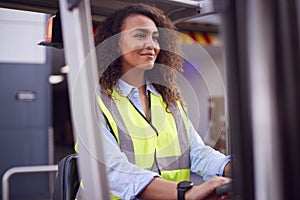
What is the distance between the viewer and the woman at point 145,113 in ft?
4.69

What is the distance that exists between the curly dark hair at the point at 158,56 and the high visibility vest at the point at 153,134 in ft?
0.16

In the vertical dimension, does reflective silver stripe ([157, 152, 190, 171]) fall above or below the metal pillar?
below

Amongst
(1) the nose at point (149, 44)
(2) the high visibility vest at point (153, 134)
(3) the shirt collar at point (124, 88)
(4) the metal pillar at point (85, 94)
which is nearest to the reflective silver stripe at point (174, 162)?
(2) the high visibility vest at point (153, 134)

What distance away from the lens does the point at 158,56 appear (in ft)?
5.58

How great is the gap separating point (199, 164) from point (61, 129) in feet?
9.21

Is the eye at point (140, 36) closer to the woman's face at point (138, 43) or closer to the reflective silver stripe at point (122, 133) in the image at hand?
the woman's face at point (138, 43)

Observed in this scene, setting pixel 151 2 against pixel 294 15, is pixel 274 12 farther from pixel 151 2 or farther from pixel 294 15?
pixel 151 2

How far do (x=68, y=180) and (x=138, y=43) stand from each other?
0.55 m

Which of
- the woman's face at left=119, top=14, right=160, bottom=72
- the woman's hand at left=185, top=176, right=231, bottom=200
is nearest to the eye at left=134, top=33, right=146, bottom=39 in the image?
the woman's face at left=119, top=14, right=160, bottom=72

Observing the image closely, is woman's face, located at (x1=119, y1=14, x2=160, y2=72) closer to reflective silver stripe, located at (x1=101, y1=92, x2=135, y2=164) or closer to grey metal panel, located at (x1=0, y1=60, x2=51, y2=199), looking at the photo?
reflective silver stripe, located at (x1=101, y1=92, x2=135, y2=164)

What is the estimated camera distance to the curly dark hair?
5.15 ft

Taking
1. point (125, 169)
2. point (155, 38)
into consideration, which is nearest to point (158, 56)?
point (155, 38)

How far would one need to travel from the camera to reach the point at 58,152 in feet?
13.3

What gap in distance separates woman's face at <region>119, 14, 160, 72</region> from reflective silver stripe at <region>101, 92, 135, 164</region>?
17 cm
